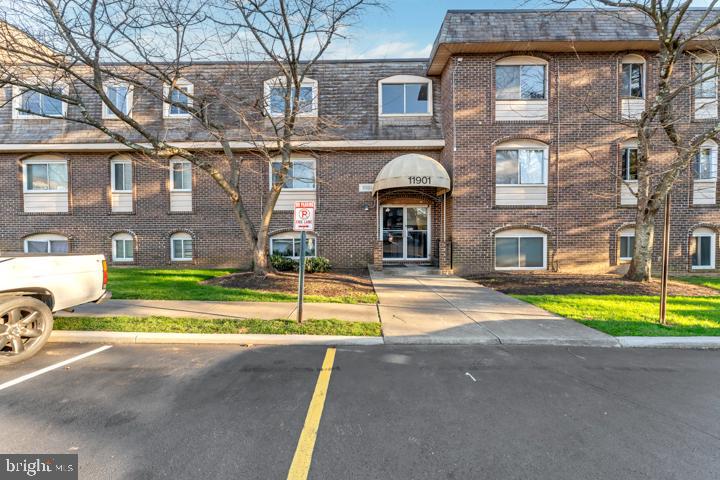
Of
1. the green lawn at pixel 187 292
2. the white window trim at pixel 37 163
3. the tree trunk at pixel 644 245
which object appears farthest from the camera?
the white window trim at pixel 37 163

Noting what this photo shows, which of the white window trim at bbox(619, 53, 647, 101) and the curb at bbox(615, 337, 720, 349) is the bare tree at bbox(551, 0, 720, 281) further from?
the curb at bbox(615, 337, 720, 349)

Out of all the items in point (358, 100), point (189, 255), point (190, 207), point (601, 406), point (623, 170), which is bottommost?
point (601, 406)

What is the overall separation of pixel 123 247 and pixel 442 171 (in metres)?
13.4

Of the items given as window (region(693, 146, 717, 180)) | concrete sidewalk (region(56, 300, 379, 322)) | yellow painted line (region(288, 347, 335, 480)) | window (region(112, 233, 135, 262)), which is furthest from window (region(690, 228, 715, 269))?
window (region(112, 233, 135, 262))

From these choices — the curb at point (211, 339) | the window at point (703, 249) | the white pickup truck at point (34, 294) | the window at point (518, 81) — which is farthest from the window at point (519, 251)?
the white pickup truck at point (34, 294)

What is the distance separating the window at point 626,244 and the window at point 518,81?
19.3 ft

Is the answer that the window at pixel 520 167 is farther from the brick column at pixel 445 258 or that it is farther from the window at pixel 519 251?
the brick column at pixel 445 258

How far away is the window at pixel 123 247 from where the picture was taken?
13461 mm

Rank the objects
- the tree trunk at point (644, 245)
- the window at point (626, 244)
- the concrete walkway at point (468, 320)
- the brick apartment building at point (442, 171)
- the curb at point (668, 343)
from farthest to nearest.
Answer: the window at point (626, 244)
the brick apartment building at point (442, 171)
the tree trunk at point (644, 245)
the concrete walkway at point (468, 320)
the curb at point (668, 343)

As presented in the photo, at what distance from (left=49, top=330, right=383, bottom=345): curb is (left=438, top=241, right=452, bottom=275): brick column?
712 cm

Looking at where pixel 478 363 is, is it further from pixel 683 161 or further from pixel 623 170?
pixel 623 170

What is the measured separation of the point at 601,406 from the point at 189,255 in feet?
46.1

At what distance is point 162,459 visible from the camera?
2.49 m

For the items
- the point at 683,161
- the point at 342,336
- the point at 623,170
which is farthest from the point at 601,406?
the point at 623,170
